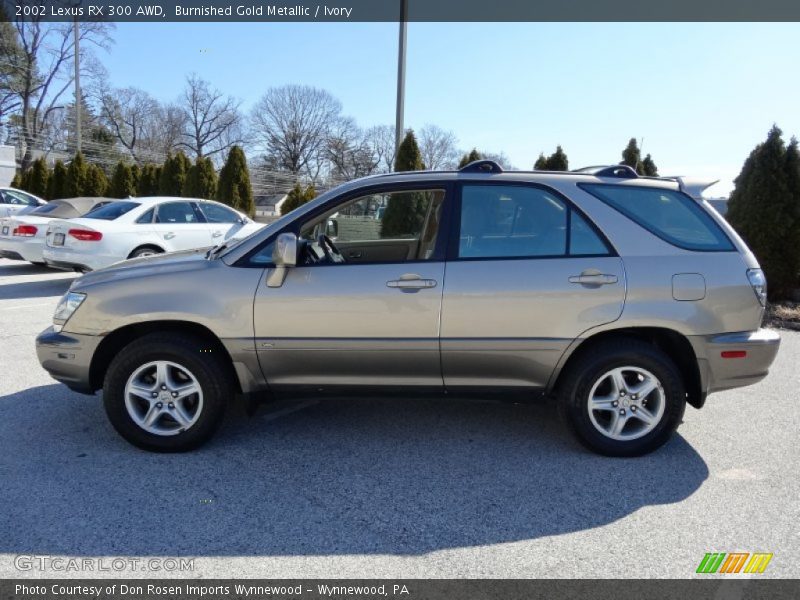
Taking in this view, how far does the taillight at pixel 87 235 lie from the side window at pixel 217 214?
6.28 ft

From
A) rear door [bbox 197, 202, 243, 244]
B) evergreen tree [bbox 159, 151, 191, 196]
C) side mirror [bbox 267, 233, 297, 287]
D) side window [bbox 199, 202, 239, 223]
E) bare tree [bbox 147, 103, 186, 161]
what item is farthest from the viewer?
bare tree [bbox 147, 103, 186, 161]

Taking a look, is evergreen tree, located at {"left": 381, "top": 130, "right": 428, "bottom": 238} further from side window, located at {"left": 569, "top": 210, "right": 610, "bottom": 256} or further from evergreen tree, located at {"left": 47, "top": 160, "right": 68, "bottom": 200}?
evergreen tree, located at {"left": 47, "top": 160, "right": 68, "bottom": 200}

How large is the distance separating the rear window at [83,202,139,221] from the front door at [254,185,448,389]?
710cm

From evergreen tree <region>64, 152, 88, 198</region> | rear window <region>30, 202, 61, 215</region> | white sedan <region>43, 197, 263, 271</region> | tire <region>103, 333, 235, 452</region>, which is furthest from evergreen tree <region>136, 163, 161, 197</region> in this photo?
tire <region>103, 333, 235, 452</region>

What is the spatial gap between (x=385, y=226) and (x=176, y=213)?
644cm

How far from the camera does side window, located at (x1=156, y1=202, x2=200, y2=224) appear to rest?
9.71 meters

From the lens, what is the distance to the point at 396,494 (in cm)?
319

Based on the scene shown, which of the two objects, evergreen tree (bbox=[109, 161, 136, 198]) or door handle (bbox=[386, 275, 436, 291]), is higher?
evergreen tree (bbox=[109, 161, 136, 198])

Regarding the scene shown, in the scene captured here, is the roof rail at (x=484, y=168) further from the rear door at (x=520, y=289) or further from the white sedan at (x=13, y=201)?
the white sedan at (x=13, y=201)

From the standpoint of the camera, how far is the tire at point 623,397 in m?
3.55

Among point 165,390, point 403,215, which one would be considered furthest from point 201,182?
point 165,390

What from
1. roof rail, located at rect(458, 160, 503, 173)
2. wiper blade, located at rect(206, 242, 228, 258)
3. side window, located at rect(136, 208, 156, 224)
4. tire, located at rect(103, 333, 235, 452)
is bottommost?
tire, located at rect(103, 333, 235, 452)

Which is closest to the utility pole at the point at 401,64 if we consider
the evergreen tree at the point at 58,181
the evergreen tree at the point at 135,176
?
the evergreen tree at the point at 135,176

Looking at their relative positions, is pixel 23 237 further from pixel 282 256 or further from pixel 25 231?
pixel 282 256
